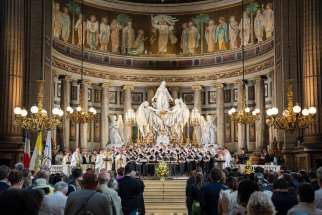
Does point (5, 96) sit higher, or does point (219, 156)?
point (5, 96)

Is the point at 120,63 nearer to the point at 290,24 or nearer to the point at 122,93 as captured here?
the point at 122,93

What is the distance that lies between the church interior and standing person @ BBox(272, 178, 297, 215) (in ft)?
59.5

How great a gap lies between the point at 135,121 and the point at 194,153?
7.11 meters

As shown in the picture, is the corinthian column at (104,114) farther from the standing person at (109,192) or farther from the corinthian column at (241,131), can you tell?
the standing person at (109,192)

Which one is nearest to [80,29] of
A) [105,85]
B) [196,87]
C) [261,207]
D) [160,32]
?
[105,85]

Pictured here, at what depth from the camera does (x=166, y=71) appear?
45531mm

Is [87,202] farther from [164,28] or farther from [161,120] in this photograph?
[164,28]

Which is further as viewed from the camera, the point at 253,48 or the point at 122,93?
the point at 122,93

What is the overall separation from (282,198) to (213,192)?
2193 mm

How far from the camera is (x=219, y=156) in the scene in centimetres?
3169

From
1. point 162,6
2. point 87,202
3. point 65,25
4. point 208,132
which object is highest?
point 162,6

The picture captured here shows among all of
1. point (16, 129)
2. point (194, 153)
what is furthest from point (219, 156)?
point (16, 129)

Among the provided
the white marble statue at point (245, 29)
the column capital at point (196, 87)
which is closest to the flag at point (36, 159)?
the white marble statue at point (245, 29)

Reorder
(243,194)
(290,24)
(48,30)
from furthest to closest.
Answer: (48,30) → (290,24) → (243,194)
